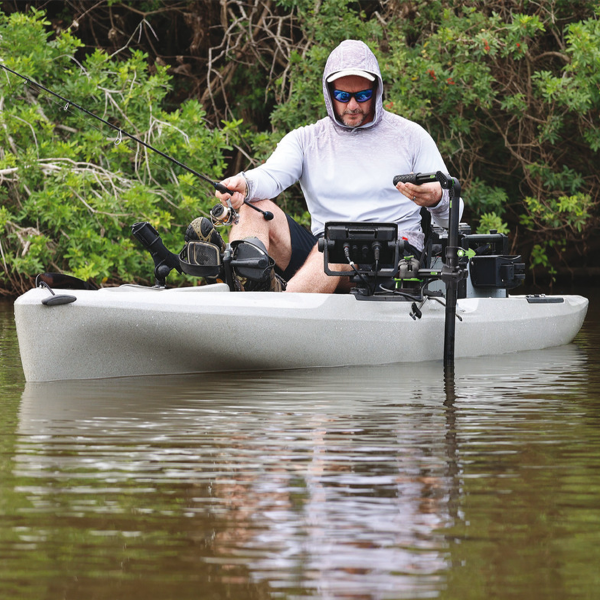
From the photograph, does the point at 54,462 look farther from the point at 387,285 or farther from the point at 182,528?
the point at 387,285

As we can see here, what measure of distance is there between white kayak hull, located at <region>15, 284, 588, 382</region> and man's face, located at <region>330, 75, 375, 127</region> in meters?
0.94

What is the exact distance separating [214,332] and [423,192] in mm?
1173

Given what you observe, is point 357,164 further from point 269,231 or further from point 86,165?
point 86,165

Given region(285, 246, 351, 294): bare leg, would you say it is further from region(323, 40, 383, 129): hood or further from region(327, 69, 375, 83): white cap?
region(327, 69, 375, 83): white cap

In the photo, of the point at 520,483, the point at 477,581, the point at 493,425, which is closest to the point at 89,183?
the point at 493,425

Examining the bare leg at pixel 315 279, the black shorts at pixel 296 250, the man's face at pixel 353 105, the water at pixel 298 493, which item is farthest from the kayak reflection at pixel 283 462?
the man's face at pixel 353 105

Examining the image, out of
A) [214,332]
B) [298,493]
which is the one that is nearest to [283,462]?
[298,493]

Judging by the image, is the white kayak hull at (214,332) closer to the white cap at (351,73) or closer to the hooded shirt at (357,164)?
the hooded shirt at (357,164)

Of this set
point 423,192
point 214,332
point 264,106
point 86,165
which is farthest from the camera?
point 264,106

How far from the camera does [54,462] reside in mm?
3350

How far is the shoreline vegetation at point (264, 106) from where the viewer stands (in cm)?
1070

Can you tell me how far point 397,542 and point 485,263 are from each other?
4.45m

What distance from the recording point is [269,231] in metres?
5.93

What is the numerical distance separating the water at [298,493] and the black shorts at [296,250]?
4.23 feet
